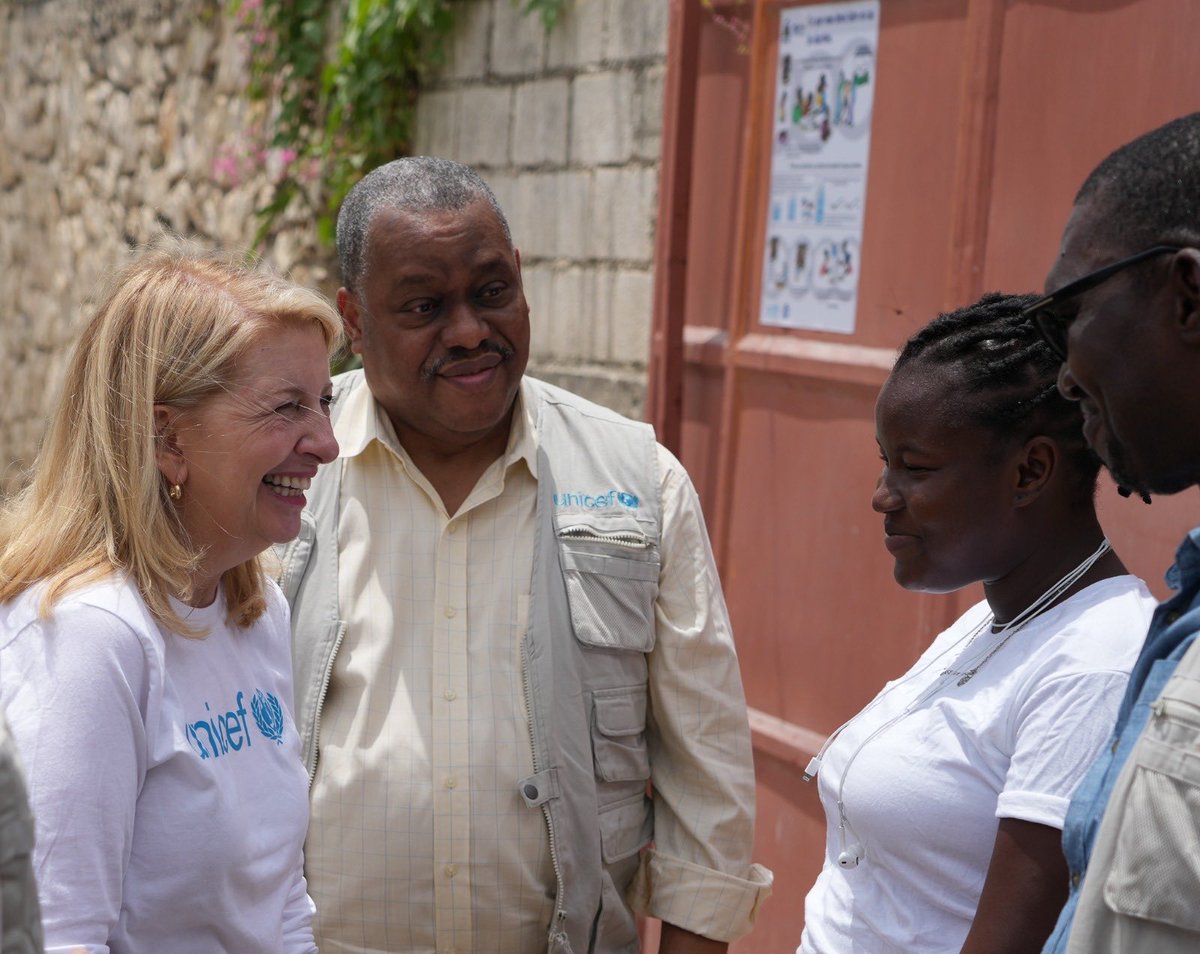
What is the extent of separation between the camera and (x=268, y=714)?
2.08m

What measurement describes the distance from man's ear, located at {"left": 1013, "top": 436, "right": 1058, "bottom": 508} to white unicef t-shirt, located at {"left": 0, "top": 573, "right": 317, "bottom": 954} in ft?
3.58

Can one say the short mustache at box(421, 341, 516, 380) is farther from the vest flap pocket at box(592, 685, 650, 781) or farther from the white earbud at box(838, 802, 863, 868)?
the white earbud at box(838, 802, 863, 868)

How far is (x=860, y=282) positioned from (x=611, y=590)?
1.36 m

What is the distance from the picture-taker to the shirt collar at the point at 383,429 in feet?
8.36

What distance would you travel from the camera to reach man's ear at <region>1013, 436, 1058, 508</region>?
190cm

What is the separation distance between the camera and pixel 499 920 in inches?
93.4

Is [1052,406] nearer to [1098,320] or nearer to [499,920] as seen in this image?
[1098,320]

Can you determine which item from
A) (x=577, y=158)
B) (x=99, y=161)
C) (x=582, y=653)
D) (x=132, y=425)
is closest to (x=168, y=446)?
(x=132, y=425)

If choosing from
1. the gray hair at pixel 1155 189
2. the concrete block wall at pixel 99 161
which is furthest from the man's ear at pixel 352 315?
the concrete block wall at pixel 99 161

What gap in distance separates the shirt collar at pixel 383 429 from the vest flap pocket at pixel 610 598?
0.20 m

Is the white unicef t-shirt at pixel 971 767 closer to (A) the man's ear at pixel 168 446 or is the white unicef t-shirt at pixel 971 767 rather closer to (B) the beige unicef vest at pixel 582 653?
(B) the beige unicef vest at pixel 582 653

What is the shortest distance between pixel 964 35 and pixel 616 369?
1.48 m

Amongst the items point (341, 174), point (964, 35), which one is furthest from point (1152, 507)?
point (341, 174)

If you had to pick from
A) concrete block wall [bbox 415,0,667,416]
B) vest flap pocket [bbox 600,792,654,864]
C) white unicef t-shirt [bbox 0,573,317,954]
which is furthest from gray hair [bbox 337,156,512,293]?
concrete block wall [bbox 415,0,667,416]
